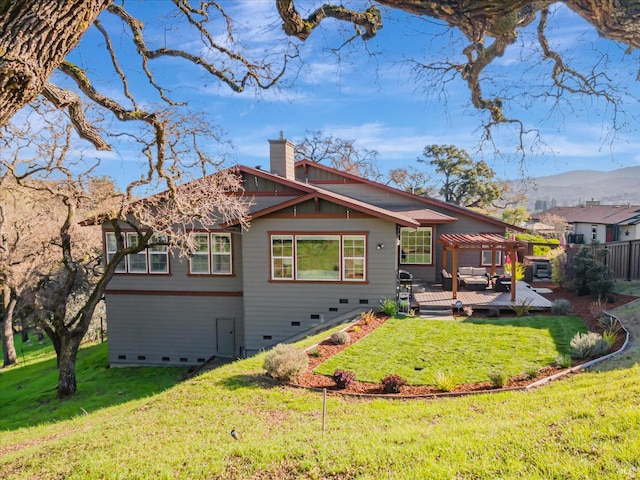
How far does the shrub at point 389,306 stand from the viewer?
12.8 metres

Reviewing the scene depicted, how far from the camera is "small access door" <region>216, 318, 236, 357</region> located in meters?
14.6

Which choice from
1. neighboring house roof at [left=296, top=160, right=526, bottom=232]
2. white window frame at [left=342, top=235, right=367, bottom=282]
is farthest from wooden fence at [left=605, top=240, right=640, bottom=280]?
white window frame at [left=342, top=235, right=367, bottom=282]

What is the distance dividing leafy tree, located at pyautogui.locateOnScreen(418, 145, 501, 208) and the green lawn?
30.1 m

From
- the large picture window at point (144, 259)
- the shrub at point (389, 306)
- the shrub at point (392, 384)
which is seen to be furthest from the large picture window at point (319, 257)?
the shrub at point (392, 384)

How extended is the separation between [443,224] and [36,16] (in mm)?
16997

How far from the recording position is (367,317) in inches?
481

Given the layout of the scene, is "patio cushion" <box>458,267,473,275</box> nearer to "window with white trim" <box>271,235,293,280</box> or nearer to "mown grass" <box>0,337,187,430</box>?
"window with white trim" <box>271,235,293,280</box>

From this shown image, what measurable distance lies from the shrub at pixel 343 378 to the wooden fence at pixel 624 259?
12.7 meters

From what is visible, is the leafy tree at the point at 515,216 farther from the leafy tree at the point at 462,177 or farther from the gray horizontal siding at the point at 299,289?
Answer: the gray horizontal siding at the point at 299,289

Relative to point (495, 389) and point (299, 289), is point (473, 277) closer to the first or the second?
point (299, 289)

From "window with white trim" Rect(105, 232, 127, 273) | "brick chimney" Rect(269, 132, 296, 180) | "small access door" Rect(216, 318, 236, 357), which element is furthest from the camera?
"brick chimney" Rect(269, 132, 296, 180)

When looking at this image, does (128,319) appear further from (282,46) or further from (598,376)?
(598,376)

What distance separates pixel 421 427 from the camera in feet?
18.2

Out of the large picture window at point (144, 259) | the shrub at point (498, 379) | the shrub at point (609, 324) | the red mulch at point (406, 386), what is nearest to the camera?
the shrub at point (498, 379)
